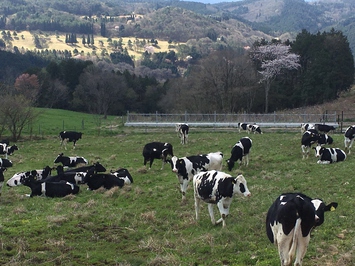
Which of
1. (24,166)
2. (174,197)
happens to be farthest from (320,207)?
(24,166)

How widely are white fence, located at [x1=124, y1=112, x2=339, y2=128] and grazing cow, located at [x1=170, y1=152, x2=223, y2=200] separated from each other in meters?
25.9

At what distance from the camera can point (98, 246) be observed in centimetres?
894

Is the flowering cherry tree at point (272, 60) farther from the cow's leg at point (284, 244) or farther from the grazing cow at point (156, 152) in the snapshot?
the cow's leg at point (284, 244)

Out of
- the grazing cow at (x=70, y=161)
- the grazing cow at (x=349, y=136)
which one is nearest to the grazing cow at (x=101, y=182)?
the grazing cow at (x=70, y=161)

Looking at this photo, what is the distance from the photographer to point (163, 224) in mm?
10750

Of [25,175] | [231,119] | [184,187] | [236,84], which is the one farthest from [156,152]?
[236,84]

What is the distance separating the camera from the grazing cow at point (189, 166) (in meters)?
13.6

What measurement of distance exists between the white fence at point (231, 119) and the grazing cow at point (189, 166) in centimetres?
2587

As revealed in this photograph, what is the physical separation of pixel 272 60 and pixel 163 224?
179ft

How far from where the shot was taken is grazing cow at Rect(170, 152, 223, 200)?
44.7ft

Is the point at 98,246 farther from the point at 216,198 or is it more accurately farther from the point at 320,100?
the point at 320,100

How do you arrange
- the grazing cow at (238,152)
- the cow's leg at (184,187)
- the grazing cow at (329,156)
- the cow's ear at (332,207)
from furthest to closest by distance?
the grazing cow at (329,156), the grazing cow at (238,152), the cow's leg at (184,187), the cow's ear at (332,207)

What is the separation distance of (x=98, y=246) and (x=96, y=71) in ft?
234

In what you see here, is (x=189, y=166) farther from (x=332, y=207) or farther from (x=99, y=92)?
(x=99, y=92)
